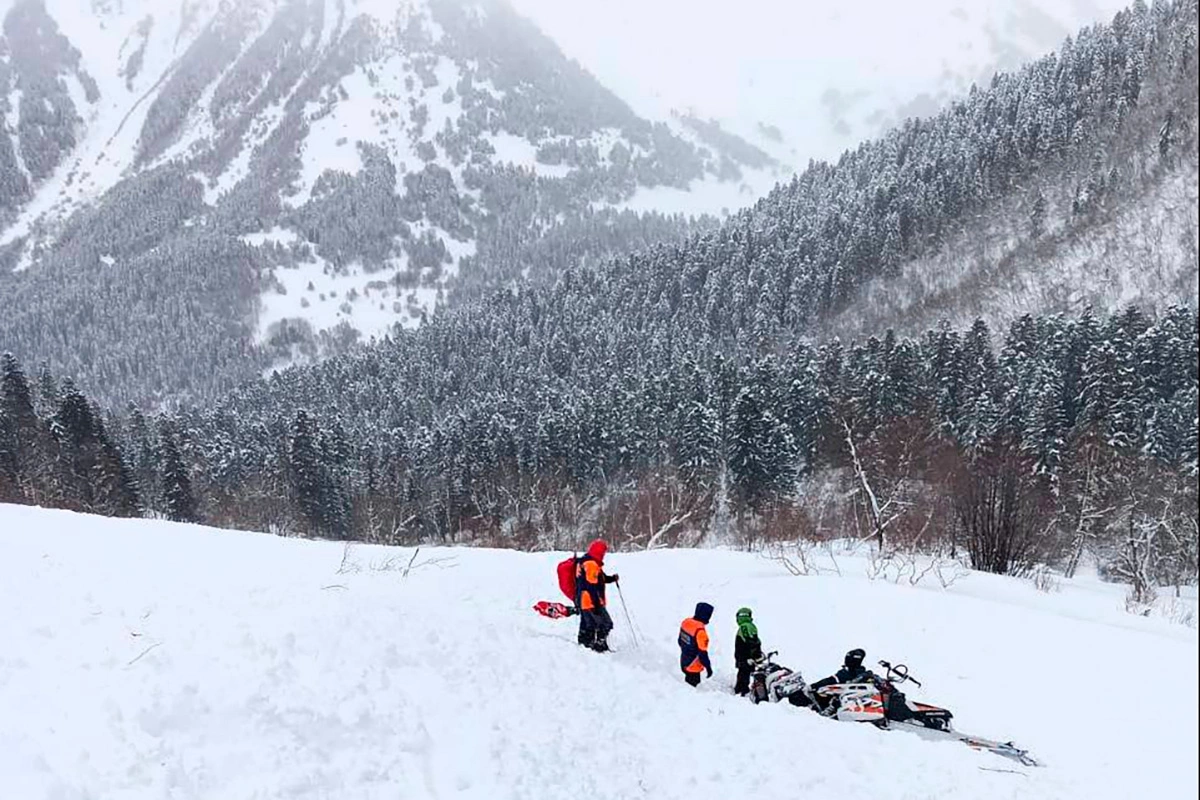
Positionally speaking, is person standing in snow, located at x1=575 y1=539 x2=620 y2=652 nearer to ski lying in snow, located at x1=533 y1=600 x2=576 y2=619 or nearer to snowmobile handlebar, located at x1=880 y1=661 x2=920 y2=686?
ski lying in snow, located at x1=533 y1=600 x2=576 y2=619

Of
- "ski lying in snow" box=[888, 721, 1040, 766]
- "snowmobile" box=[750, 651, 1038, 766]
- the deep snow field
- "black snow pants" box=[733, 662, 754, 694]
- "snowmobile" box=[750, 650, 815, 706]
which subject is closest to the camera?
the deep snow field

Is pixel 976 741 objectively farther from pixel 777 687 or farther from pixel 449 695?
pixel 449 695

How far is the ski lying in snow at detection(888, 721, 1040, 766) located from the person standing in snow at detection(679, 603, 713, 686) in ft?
10.1

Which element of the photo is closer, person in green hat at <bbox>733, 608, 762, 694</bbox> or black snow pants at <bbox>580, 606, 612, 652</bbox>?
person in green hat at <bbox>733, 608, 762, 694</bbox>

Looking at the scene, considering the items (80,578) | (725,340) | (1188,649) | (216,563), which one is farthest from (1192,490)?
(725,340)

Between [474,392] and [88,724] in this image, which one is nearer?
[88,724]

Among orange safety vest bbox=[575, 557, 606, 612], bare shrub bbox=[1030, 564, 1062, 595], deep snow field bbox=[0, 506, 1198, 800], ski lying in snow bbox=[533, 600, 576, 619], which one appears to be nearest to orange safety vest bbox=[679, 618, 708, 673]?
deep snow field bbox=[0, 506, 1198, 800]

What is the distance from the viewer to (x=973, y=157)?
105750mm

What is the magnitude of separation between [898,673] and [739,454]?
1833 inches

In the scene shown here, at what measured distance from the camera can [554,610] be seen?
15.1 metres

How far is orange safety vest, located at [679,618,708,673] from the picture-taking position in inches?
490

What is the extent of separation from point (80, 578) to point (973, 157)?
119 meters

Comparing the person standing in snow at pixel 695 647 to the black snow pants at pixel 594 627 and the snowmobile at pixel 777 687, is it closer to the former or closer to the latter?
the snowmobile at pixel 777 687

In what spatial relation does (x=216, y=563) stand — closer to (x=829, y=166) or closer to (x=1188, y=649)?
(x=1188, y=649)
